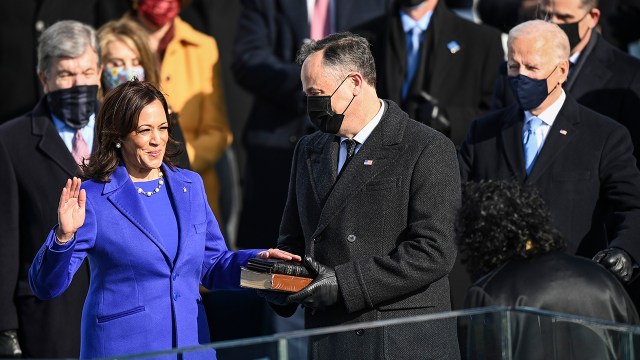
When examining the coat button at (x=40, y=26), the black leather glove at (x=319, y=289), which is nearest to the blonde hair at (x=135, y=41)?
the coat button at (x=40, y=26)

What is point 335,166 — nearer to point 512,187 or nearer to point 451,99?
point 512,187

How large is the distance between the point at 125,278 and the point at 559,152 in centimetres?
229

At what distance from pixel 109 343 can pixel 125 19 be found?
3073 mm

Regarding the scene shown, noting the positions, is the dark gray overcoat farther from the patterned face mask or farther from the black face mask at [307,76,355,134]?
the patterned face mask

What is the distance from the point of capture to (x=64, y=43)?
639cm

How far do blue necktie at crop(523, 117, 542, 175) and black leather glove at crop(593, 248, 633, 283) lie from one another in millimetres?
662

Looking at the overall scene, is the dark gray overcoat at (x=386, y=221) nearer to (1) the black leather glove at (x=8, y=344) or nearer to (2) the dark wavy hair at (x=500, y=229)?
(2) the dark wavy hair at (x=500, y=229)

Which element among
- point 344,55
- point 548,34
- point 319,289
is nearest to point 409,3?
point 548,34

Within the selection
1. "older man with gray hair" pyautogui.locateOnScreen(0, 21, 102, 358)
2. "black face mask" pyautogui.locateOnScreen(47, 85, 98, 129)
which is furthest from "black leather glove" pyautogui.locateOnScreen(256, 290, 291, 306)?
"black face mask" pyautogui.locateOnScreen(47, 85, 98, 129)

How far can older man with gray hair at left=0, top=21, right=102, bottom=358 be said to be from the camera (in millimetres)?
6023

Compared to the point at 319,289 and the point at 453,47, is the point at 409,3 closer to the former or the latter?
the point at 453,47

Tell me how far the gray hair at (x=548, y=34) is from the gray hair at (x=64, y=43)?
209cm

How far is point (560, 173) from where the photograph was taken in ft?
19.4

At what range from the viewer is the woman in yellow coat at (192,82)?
751 cm
